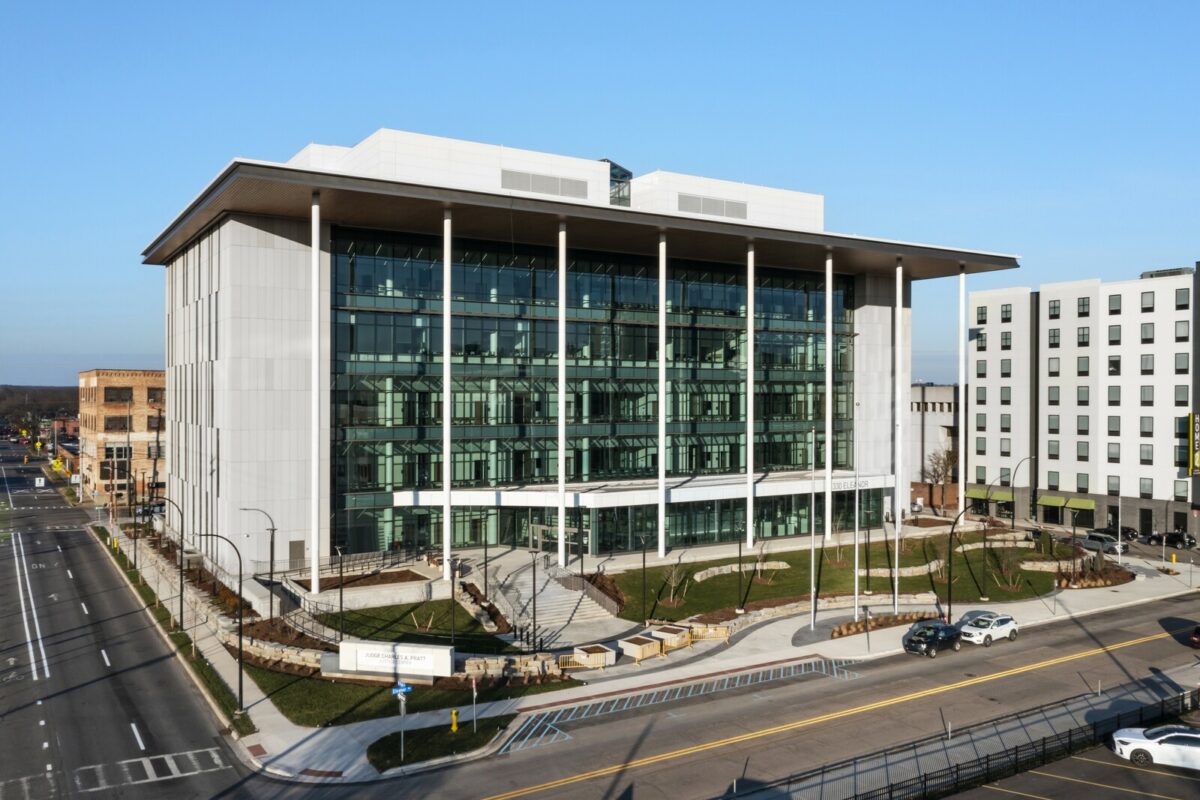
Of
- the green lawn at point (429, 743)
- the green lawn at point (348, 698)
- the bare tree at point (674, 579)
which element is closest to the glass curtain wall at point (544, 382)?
the bare tree at point (674, 579)

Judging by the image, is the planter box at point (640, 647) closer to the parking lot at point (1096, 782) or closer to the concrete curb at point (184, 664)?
the concrete curb at point (184, 664)

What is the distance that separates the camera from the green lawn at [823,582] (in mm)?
59000

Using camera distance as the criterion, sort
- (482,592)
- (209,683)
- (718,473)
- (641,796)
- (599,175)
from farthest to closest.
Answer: (718,473), (599,175), (482,592), (209,683), (641,796)

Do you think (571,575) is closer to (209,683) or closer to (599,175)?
(209,683)

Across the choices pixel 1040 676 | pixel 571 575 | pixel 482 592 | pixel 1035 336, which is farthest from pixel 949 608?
pixel 1035 336

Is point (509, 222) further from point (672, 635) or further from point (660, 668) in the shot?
point (660, 668)

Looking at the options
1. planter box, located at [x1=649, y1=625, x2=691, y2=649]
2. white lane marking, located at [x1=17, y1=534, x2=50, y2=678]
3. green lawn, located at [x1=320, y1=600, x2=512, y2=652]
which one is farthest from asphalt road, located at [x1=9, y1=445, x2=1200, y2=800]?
green lawn, located at [x1=320, y1=600, x2=512, y2=652]

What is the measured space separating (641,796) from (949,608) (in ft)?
101

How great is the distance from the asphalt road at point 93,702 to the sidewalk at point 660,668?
187 cm

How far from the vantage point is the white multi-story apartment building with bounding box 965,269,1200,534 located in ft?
294

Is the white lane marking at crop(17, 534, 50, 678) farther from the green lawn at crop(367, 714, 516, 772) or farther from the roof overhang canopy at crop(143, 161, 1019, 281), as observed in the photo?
the roof overhang canopy at crop(143, 161, 1019, 281)

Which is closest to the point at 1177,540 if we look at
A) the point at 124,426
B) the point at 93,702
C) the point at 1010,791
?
the point at 1010,791

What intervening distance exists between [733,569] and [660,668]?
22365 millimetres

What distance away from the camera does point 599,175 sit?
72.2 m
